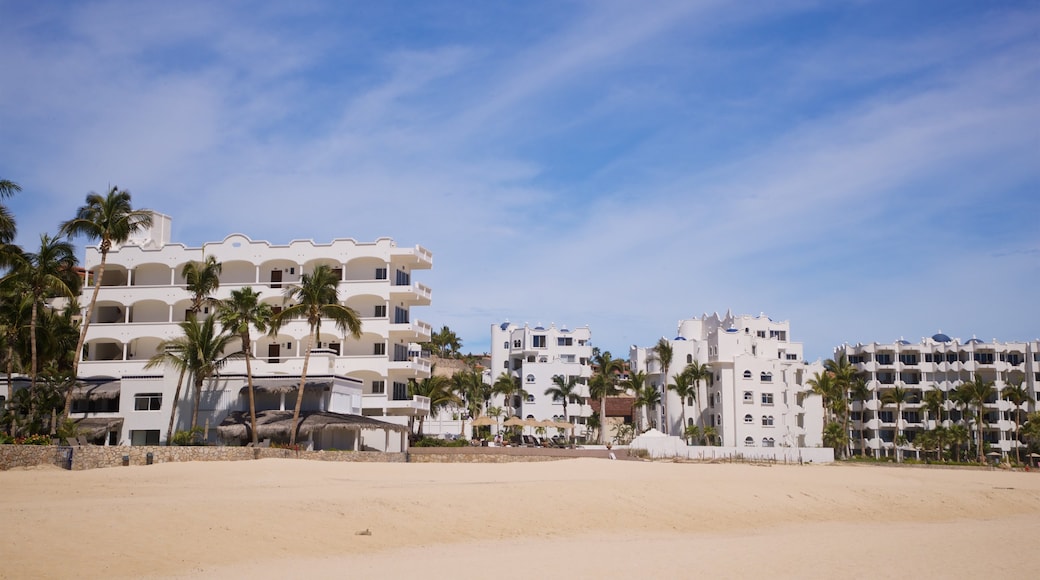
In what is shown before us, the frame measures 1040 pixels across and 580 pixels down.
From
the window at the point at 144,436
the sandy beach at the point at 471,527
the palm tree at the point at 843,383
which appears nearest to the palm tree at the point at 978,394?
the palm tree at the point at 843,383

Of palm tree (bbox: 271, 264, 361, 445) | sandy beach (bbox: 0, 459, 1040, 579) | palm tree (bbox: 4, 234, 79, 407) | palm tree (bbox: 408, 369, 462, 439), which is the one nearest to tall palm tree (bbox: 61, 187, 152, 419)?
palm tree (bbox: 4, 234, 79, 407)

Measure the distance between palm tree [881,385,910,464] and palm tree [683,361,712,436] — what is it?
25.4 meters

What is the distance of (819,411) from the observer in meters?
97.8

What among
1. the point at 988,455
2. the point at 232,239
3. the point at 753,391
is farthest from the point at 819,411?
the point at 232,239

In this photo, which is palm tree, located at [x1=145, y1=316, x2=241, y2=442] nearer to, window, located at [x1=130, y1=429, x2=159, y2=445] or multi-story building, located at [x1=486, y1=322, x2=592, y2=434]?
window, located at [x1=130, y1=429, x2=159, y2=445]

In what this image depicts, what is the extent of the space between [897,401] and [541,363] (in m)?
41.3

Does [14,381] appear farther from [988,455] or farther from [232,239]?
[988,455]

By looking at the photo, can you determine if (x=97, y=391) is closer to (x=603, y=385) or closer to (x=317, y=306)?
(x=317, y=306)

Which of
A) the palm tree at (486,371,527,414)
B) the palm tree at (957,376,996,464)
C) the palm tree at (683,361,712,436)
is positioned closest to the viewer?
the palm tree at (683,361,712,436)

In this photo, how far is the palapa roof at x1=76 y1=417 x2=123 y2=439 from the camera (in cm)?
5603

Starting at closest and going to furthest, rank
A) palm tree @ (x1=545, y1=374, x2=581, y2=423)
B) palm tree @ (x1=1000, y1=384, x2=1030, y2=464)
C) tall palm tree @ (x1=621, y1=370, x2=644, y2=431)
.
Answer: tall palm tree @ (x1=621, y1=370, x2=644, y2=431), palm tree @ (x1=1000, y1=384, x2=1030, y2=464), palm tree @ (x1=545, y1=374, x2=581, y2=423)

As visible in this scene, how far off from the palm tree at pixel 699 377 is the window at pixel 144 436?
175 feet

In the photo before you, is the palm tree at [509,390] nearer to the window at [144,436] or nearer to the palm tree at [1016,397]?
the palm tree at [1016,397]

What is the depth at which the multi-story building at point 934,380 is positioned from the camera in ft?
351
